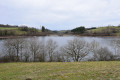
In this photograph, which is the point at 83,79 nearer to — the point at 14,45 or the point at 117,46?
the point at 14,45

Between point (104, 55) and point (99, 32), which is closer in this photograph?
point (104, 55)

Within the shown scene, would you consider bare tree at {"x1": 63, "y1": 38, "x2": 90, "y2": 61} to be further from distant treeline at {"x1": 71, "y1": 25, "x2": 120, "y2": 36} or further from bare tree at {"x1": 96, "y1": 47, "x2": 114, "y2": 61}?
distant treeline at {"x1": 71, "y1": 25, "x2": 120, "y2": 36}

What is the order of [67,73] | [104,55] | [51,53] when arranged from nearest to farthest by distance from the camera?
[67,73]
[104,55]
[51,53]

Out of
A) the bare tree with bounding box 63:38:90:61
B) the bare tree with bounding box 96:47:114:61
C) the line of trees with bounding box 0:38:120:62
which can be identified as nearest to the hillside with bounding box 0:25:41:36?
the line of trees with bounding box 0:38:120:62

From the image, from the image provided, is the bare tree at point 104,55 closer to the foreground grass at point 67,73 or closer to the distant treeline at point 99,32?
the foreground grass at point 67,73

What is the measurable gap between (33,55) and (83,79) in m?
24.9

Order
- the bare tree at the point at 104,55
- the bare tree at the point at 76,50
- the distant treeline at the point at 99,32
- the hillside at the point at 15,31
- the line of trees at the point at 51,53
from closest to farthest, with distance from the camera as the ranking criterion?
the bare tree at the point at 104,55
the line of trees at the point at 51,53
the bare tree at the point at 76,50
the hillside at the point at 15,31
the distant treeline at the point at 99,32

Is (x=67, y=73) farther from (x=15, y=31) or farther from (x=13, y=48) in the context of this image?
(x=15, y=31)

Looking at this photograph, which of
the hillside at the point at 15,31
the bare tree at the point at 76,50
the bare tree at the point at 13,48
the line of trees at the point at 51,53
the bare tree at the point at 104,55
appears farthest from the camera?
the hillside at the point at 15,31

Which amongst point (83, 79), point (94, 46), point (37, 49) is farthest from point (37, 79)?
point (94, 46)

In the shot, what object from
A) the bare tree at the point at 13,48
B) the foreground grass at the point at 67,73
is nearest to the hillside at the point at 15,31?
the bare tree at the point at 13,48

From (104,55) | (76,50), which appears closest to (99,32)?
(104,55)

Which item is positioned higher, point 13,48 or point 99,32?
point 99,32

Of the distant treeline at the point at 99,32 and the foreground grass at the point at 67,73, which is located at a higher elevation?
the distant treeline at the point at 99,32
